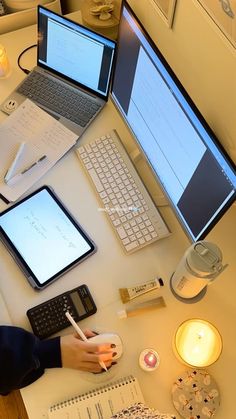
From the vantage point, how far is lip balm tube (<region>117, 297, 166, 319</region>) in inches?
37.3

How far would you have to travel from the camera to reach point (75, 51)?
1.18m

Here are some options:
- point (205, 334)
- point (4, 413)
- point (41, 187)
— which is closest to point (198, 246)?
point (205, 334)

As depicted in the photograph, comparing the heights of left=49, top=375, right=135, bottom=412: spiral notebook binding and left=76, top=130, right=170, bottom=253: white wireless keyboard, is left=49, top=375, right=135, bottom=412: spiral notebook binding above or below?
below

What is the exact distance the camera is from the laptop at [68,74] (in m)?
1.14

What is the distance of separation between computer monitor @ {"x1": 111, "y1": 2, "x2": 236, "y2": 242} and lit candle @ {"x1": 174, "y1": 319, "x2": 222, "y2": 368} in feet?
0.64

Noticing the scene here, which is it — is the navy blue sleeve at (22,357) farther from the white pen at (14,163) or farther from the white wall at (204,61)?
the white wall at (204,61)

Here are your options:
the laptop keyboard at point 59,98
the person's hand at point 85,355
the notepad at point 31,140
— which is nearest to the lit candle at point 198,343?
the person's hand at point 85,355

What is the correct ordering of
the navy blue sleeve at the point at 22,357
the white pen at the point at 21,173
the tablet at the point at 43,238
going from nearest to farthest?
the navy blue sleeve at the point at 22,357 → the tablet at the point at 43,238 → the white pen at the point at 21,173

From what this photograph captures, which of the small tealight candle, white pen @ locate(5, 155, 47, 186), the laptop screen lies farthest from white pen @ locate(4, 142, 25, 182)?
the small tealight candle

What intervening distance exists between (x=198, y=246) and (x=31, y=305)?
0.42 meters

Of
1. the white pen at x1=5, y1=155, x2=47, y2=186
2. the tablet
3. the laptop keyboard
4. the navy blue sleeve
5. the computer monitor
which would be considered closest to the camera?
the computer monitor

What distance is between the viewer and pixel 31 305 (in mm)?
959

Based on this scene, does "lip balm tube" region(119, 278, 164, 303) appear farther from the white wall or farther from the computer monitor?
the white wall

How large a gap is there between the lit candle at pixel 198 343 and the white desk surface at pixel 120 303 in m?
0.03
